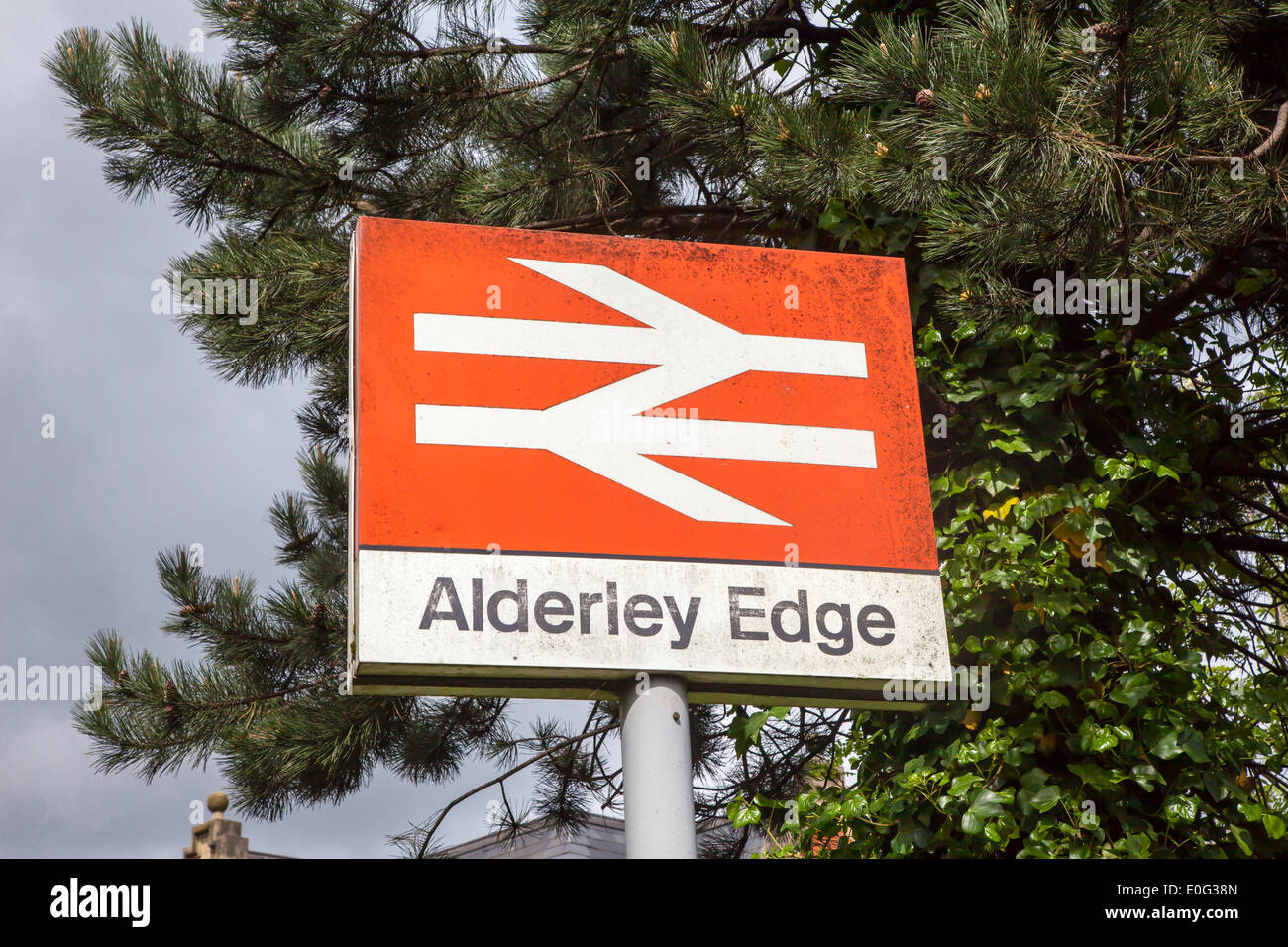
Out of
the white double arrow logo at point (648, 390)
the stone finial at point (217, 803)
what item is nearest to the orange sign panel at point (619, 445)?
the white double arrow logo at point (648, 390)

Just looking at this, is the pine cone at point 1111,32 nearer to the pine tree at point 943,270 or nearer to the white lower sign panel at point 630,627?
the pine tree at point 943,270

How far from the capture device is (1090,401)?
162 inches

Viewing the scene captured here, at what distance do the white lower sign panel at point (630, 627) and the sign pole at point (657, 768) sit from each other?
0.05 m

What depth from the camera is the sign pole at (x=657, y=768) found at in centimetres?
243

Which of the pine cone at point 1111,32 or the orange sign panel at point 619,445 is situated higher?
the pine cone at point 1111,32

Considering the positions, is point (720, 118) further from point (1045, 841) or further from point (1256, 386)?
point (1256, 386)

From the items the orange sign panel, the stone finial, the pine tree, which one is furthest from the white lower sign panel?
the stone finial

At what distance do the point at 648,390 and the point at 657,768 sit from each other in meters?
0.81

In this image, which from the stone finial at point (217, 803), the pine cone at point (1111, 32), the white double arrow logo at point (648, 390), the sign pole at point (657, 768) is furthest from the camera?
the stone finial at point (217, 803)

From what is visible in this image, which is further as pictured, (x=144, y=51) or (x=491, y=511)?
(x=144, y=51)

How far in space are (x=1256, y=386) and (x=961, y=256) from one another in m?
1.71
